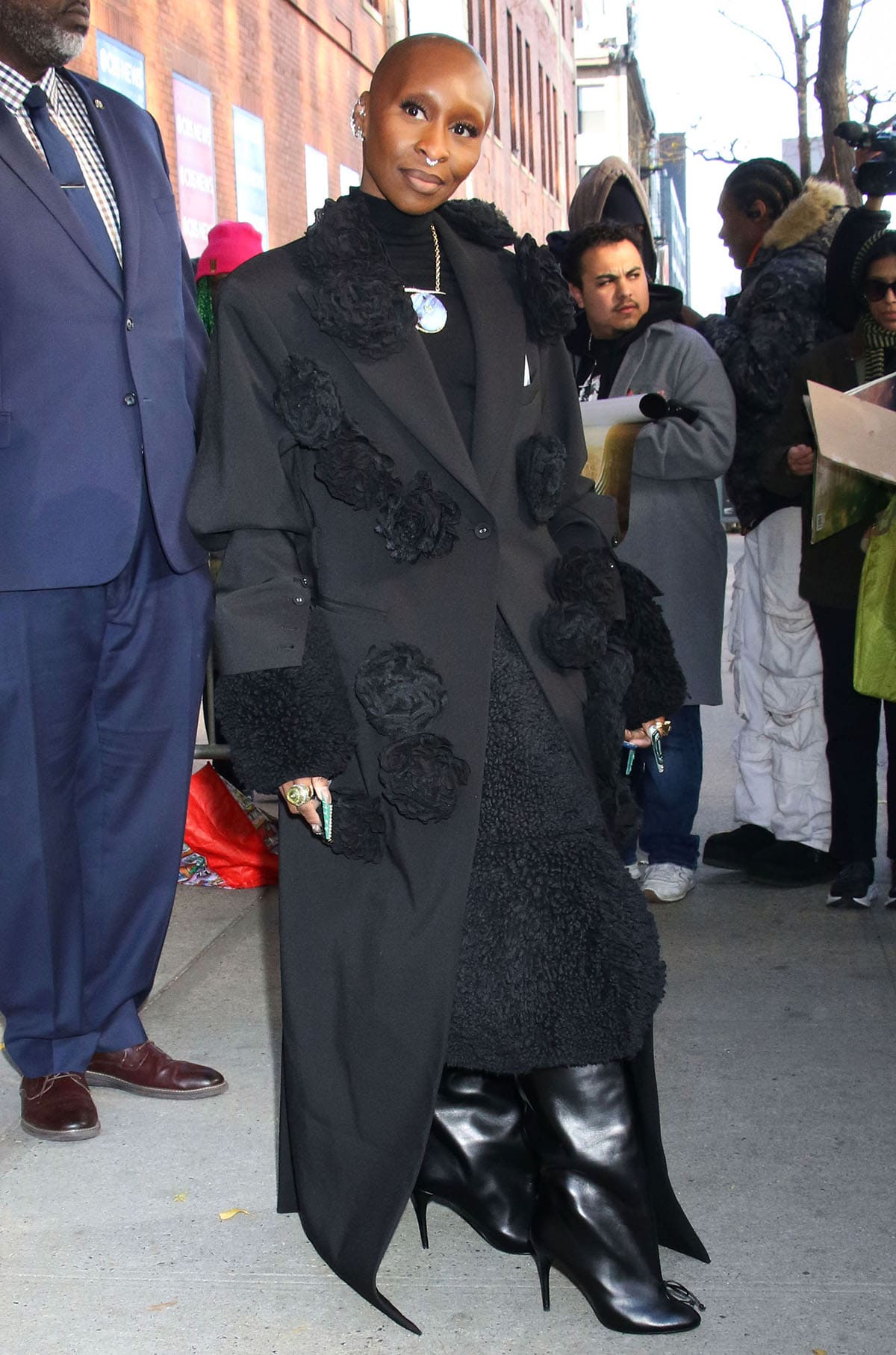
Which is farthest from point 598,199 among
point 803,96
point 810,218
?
point 803,96

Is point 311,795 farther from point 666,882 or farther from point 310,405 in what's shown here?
point 666,882

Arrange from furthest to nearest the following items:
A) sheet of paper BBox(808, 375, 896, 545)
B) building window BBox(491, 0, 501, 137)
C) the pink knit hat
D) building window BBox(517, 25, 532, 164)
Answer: building window BBox(517, 25, 532, 164) < building window BBox(491, 0, 501, 137) < the pink knit hat < sheet of paper BBox(808, 375, 896, 545)

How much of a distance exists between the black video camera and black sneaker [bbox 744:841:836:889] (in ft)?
6.75

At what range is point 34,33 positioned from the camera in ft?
10.4

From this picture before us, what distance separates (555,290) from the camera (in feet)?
8.63

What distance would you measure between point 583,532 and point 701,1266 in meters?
1.27

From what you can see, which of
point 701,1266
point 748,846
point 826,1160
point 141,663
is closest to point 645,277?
point 748,846

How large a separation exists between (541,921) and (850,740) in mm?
2553

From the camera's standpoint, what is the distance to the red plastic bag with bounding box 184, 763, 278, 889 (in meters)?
5.23

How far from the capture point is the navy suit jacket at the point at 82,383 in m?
3.18

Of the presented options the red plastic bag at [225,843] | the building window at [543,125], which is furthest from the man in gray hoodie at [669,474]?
the building window at [543,125]

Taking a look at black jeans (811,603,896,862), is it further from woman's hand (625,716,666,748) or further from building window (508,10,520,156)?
building window (508,10,520,156)

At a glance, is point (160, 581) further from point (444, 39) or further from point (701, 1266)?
point (701, 1266)

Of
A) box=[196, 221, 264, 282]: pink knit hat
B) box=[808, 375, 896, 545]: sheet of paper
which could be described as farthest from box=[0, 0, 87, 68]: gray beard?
box=[196, 221, 264, 282]: pink knit hat
